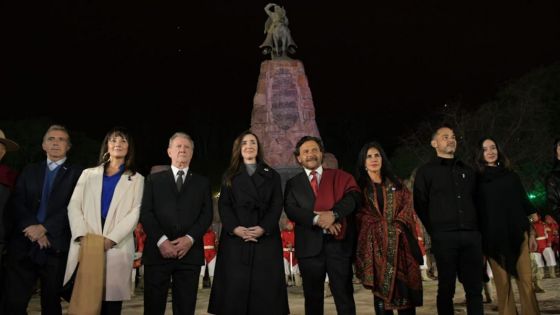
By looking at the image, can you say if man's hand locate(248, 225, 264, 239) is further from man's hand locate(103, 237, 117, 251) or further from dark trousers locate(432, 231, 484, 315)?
dark trousers locate(432, 231, 484, 315)

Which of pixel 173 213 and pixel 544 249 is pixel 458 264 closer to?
pixel 173 213

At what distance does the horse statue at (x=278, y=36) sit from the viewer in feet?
56.7

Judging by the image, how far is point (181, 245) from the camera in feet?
14.8

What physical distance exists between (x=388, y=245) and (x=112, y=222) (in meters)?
2.38

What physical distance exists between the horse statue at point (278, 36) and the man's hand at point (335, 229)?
1311cm

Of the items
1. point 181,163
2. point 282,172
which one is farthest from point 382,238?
point 282,172

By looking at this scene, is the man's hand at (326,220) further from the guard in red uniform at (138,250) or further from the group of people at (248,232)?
the guard in red uniform at (138,250)

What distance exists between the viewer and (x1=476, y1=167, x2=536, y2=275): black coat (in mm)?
5168

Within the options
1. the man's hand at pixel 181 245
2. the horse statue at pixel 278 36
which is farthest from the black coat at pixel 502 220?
the horse statue at pixel 278 36

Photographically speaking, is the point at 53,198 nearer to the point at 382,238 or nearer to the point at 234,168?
the point at 234,168

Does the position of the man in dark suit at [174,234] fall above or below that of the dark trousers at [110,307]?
above

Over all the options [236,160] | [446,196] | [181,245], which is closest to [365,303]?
[446,196]

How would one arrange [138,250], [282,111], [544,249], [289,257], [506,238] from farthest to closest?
[282,111]
[544,249]
[289,257]
[138,250]
[506,238]

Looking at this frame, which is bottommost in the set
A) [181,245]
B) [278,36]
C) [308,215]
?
[181,245]
